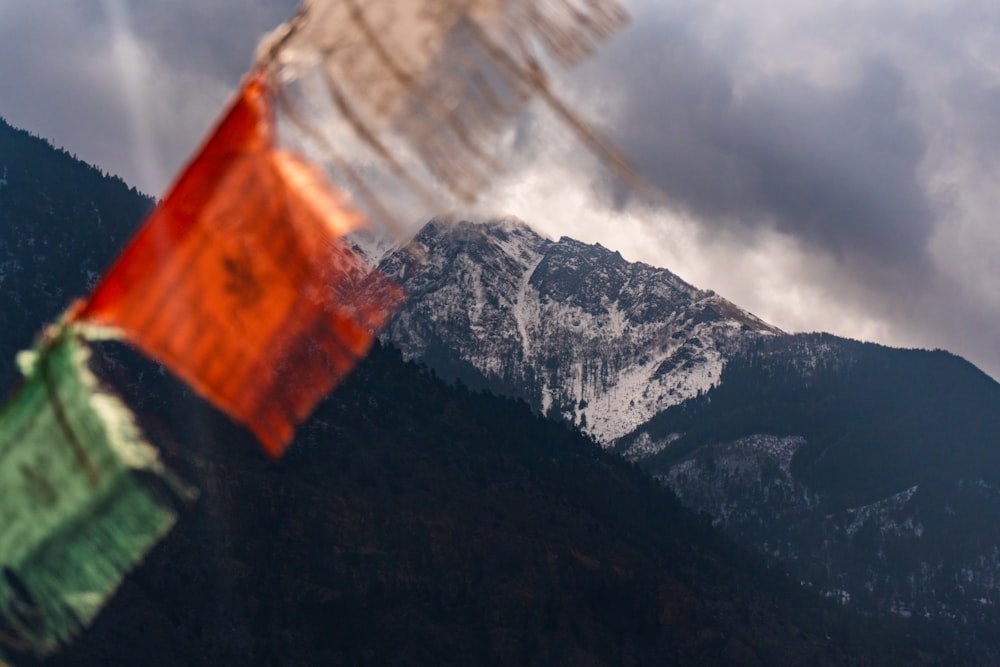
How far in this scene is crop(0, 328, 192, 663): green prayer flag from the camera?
13.4 feet

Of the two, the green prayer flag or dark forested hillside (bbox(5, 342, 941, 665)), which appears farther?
dark forested hillside (bbox(5, 342, 941, 665))

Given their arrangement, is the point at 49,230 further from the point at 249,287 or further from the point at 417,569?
the point at 249,287

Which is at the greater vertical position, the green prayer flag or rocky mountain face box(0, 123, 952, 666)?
rocky mountain face box(0, 123, 952, 666)

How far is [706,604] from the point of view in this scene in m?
152

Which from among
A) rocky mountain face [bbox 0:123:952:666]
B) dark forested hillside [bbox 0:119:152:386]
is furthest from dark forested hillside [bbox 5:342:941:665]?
dark forested hillside [bbox 0:119:152:386]

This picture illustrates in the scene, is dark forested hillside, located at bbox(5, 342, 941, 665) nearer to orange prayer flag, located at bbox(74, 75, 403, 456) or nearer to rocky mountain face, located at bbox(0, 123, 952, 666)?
rocky mountain face, located at bbox(0, 123, 952, 666)

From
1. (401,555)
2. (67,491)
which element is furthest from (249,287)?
(401,555)

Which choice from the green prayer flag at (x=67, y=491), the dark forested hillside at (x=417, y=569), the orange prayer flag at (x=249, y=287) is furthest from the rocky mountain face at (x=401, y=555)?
the orange prayer flag at (x=249, y=287)

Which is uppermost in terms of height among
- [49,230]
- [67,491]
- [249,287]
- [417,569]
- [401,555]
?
[49,230]

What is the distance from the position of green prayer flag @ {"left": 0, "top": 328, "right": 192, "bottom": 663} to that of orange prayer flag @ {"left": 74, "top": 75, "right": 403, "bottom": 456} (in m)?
0.34

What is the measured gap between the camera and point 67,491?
416 centimetres

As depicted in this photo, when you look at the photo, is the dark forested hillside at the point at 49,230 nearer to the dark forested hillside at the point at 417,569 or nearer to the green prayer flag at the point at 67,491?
the dark forested hillside at the point at 417,569

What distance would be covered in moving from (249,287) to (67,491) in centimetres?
109

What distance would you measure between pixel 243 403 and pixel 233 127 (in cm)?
95
